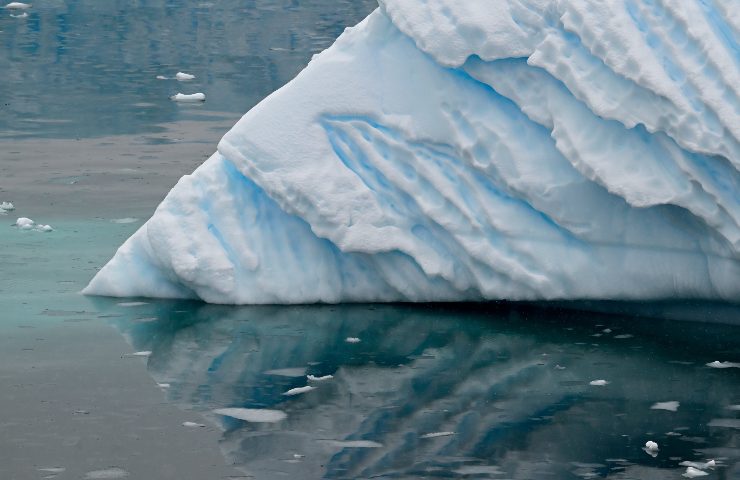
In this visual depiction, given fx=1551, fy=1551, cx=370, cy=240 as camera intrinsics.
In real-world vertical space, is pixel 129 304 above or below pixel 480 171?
below

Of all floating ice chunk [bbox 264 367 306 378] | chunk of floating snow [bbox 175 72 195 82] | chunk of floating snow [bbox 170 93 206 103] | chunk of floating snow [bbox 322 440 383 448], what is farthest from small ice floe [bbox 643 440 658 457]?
chunk of floating snow [bbox 175 72 195 82]

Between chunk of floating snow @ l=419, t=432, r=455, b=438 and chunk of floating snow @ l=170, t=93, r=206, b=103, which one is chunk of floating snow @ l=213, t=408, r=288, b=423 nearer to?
→ chunk of floating snow @ l=419, t=432, r=455, b=438

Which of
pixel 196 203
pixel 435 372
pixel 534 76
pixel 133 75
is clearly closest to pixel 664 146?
pixel 534 76

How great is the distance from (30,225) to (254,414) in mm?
3805

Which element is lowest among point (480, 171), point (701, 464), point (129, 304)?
point (129, 304)

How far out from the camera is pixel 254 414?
19.9ft

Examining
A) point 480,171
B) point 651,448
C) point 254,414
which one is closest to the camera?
point 651,448

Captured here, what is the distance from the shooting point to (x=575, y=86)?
6.84 m

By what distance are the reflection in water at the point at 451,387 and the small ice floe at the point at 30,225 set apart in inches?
72.0

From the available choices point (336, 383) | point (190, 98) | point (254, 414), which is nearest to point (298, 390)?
point (336, 383)

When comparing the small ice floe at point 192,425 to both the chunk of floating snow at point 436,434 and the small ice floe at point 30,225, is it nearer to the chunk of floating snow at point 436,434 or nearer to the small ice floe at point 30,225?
the chunk of floating snow at point 436,434

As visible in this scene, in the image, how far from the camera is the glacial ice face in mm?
6695

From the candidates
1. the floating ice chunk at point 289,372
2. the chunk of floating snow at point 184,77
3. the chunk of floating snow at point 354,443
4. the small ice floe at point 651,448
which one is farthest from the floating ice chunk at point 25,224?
the chunk of floating snow at point 184,77

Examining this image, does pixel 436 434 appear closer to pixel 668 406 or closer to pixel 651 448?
pixel 651 448
